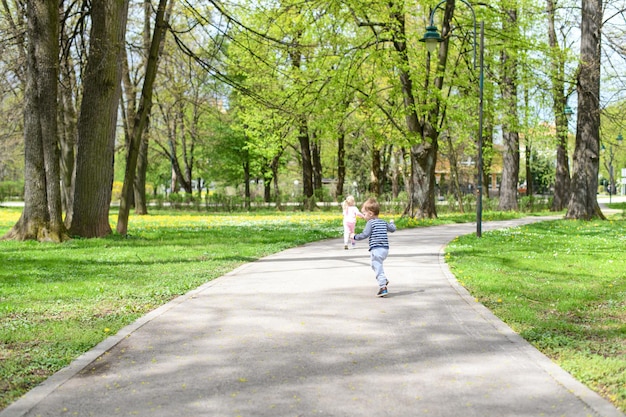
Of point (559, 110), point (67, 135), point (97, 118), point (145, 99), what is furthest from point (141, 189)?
point (559, 110)

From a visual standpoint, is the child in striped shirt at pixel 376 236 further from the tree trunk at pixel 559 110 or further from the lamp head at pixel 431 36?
the tree trunk at pixel 559 110

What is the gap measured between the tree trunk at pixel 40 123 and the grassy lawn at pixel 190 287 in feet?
2.74

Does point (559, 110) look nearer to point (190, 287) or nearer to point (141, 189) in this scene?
point (141, 189)

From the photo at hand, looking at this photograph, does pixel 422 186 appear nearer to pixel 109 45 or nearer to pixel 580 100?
pixel 580 100

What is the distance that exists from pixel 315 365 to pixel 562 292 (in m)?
5.44

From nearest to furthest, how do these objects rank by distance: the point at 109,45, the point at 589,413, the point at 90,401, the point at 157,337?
the point at 589,413
the point at 90,401
the point at 157,337
the point at 109,45

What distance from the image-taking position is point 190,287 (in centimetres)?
1077

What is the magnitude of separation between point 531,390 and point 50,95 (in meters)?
15.2

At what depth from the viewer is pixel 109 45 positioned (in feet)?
57.7

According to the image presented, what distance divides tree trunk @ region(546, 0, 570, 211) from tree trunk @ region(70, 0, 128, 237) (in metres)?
18.9

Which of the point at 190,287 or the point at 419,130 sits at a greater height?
the point at 419,130

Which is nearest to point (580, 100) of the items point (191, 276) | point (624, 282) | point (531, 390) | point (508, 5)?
point (508, 5)

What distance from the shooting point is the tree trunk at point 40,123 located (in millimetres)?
17375

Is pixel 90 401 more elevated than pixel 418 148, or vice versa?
pixel 418 148
